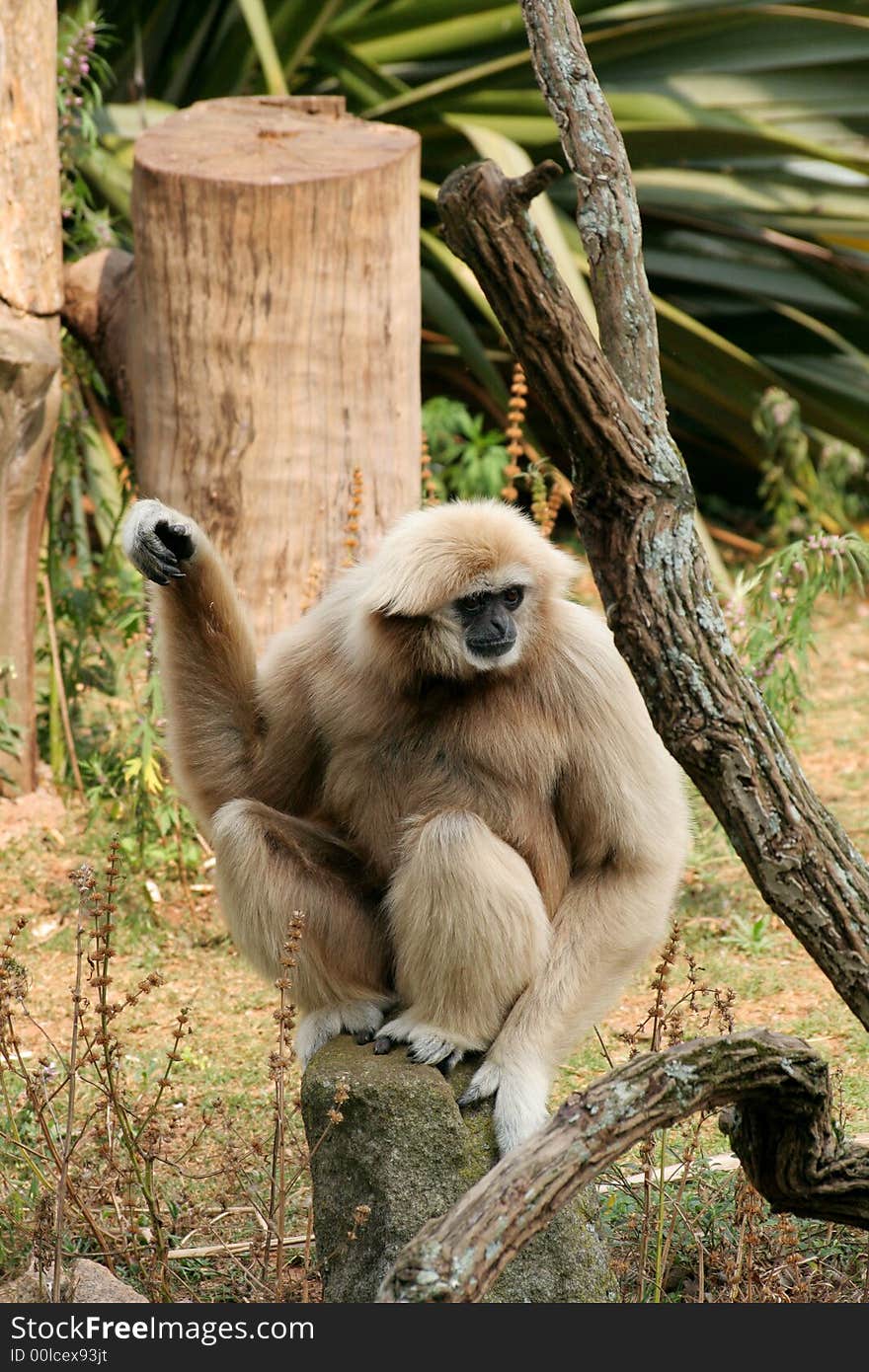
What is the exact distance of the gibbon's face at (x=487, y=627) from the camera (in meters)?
3.94

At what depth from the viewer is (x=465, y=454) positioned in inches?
351

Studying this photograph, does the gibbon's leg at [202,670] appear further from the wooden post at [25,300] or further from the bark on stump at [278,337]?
the wooden post at [25,300]

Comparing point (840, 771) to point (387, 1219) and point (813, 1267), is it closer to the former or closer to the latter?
point (813, 1267)

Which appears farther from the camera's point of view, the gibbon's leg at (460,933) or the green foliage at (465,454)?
the green foliage at (465,454)

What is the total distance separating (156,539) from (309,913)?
3.54 feet

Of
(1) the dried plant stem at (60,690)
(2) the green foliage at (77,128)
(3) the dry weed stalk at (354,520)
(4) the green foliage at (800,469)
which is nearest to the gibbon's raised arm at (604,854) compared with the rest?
(3) the dry weed stalk at (354,520)

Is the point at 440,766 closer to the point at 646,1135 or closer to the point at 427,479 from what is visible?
the point at 646,1135

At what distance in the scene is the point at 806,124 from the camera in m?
9.54

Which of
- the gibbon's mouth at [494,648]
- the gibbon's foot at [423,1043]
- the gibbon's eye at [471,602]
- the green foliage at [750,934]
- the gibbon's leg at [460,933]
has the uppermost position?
the gibbon's eye at [471,602]

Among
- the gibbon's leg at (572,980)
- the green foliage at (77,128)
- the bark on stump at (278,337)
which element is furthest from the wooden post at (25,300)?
the gibbon's leg at (572,980)

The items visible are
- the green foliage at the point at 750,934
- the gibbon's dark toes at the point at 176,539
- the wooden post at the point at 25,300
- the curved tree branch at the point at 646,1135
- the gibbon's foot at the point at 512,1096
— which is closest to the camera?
the curved tree branch at the point at 646,1135

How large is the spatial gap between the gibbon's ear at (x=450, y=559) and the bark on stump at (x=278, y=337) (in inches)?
74.6

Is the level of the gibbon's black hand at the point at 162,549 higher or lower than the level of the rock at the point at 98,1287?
higher

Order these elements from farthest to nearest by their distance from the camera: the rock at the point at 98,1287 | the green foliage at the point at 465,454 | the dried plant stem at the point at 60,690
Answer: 1. the green foliage at the point at 465,454
2. the dried plant stem at the point at 60,690
3. the rock at the point at 98,1287
